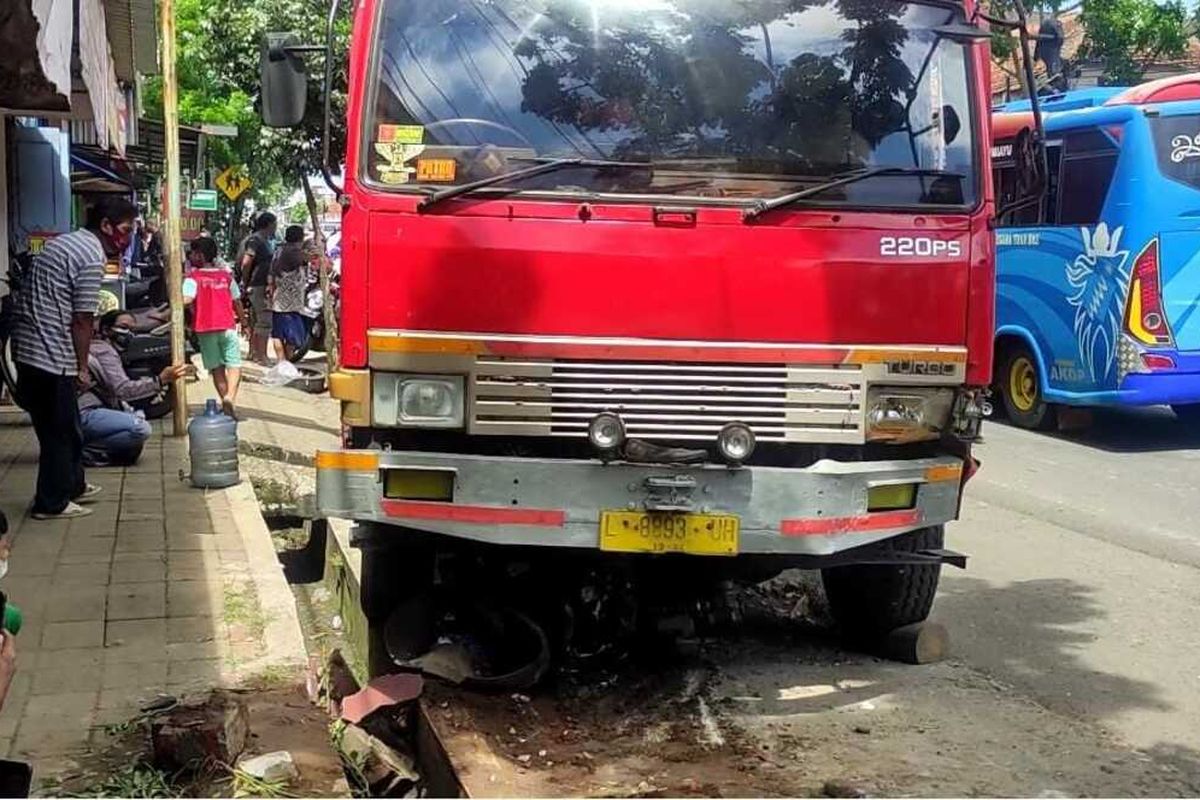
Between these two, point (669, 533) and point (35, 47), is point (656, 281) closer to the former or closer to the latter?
point (669, 533)

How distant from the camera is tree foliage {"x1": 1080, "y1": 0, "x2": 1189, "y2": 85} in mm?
19172

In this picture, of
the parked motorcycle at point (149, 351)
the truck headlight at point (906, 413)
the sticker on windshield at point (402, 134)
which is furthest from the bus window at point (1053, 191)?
the sticker on windshield at point (402, 134)

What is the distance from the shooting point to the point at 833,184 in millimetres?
4594

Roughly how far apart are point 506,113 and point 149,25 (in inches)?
488

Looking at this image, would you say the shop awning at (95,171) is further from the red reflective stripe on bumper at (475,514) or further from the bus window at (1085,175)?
the red reflective stripe on bumper at (475,514)

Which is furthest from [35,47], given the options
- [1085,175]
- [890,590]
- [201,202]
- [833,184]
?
[201,202]

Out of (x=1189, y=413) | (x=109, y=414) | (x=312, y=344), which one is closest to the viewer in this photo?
(x=109, y=414)

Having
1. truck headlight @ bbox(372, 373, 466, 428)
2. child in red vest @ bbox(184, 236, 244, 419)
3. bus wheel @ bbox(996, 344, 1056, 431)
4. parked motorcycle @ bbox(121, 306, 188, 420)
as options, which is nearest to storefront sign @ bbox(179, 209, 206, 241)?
child in red vest @ bbox(184, 236, 244, 419)

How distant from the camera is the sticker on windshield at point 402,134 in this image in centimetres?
Result: 455

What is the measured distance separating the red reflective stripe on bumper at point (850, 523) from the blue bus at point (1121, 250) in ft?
20.3

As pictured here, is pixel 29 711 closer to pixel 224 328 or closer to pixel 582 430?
pixel 582 430

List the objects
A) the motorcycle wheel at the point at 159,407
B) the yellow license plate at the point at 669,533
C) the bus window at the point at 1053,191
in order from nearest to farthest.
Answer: the yellow license plate at the point at 669,533
the motorcycle wheel at the point at 159,407
the bus window at the point at 1053,191

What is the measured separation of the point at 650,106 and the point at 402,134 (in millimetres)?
902

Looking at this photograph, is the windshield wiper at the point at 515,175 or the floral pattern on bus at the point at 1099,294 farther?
the floral pattern on bus at the point at 1099,294
